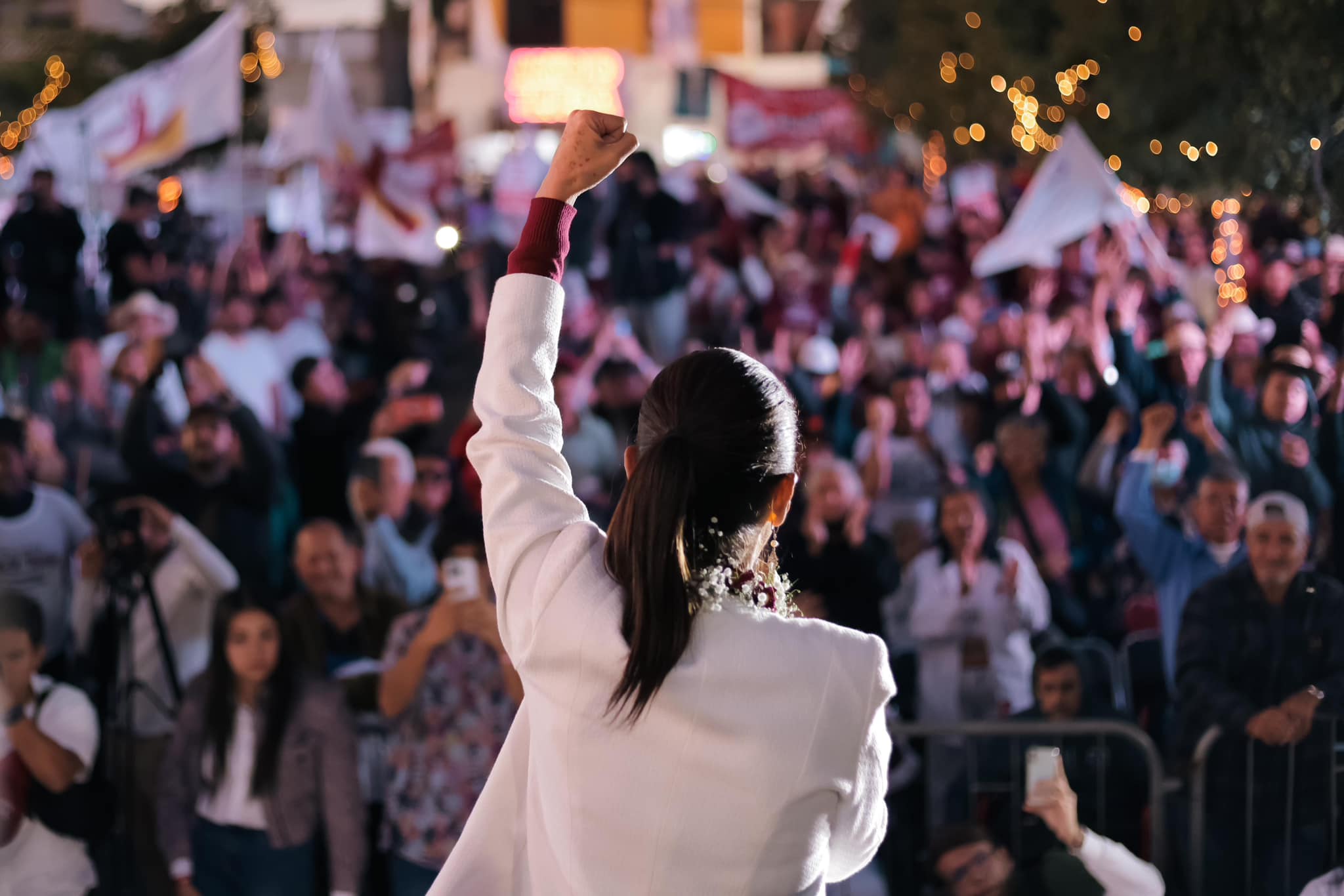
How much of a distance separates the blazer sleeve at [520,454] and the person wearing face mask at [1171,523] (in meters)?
4.23

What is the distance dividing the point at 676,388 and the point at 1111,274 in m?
9.25

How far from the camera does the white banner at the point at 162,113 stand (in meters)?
13.4

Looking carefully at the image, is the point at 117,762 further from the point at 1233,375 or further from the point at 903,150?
the point at 903,150

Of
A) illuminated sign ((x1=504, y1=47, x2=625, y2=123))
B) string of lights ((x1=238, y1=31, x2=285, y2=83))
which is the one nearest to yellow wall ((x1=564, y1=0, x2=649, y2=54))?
illuminated sign ((x1=504, y1=47, x2=625, y2=123))

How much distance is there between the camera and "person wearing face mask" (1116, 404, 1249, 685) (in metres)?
6.33

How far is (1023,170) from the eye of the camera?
18.4 metres

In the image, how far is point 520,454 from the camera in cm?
222

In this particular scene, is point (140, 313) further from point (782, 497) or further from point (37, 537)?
point (782, 497)

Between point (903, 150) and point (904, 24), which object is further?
point (903, 150)

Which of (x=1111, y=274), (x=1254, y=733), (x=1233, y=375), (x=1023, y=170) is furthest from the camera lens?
(x=1023, y=170)

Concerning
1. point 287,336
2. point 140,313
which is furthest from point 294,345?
point 140,313

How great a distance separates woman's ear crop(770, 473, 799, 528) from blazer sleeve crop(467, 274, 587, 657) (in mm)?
246

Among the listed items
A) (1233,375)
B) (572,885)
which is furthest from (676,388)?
(1233,375)

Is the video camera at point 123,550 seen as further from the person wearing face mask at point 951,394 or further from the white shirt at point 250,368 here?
the person wearing face mask at point 951,394
